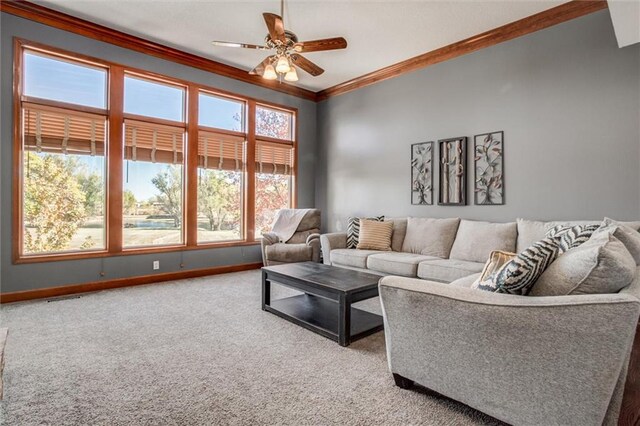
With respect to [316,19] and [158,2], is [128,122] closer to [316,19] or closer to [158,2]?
[158,2]

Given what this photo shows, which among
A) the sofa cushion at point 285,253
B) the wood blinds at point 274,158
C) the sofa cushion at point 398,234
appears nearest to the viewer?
the sofa cushion at point 398,234

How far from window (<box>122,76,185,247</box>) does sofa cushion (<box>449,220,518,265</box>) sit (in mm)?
3751

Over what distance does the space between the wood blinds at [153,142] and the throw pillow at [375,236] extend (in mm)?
2789

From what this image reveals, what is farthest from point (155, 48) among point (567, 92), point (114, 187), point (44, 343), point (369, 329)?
point (567, 92)

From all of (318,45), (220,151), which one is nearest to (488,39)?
(318,45)

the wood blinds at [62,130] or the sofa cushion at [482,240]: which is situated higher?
the wood blinds at [62,130]

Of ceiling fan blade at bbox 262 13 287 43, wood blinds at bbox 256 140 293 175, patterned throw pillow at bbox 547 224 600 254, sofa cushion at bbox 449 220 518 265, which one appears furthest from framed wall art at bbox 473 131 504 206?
wood blinds at bbox 256 140 293 175

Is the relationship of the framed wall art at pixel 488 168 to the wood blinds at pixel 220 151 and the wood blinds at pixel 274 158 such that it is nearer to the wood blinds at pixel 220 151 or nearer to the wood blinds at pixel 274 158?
the wood blinds at pixel 274 158

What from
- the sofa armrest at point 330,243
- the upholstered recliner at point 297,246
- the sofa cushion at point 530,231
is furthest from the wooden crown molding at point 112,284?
the sofa cushion at point 530,231

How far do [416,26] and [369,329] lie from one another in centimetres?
337

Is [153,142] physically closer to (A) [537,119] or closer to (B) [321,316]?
(B) [321,316]

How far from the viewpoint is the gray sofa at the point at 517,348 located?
1.25 meters

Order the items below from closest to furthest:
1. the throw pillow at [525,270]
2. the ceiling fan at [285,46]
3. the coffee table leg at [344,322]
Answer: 1. the throw pillow at [525,270]
2. the coffee table leg at [344,322]
3. the ceiling fan at [285,46]

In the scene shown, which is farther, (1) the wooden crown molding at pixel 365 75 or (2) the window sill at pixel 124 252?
(2) the window sill at pixel 124 252
